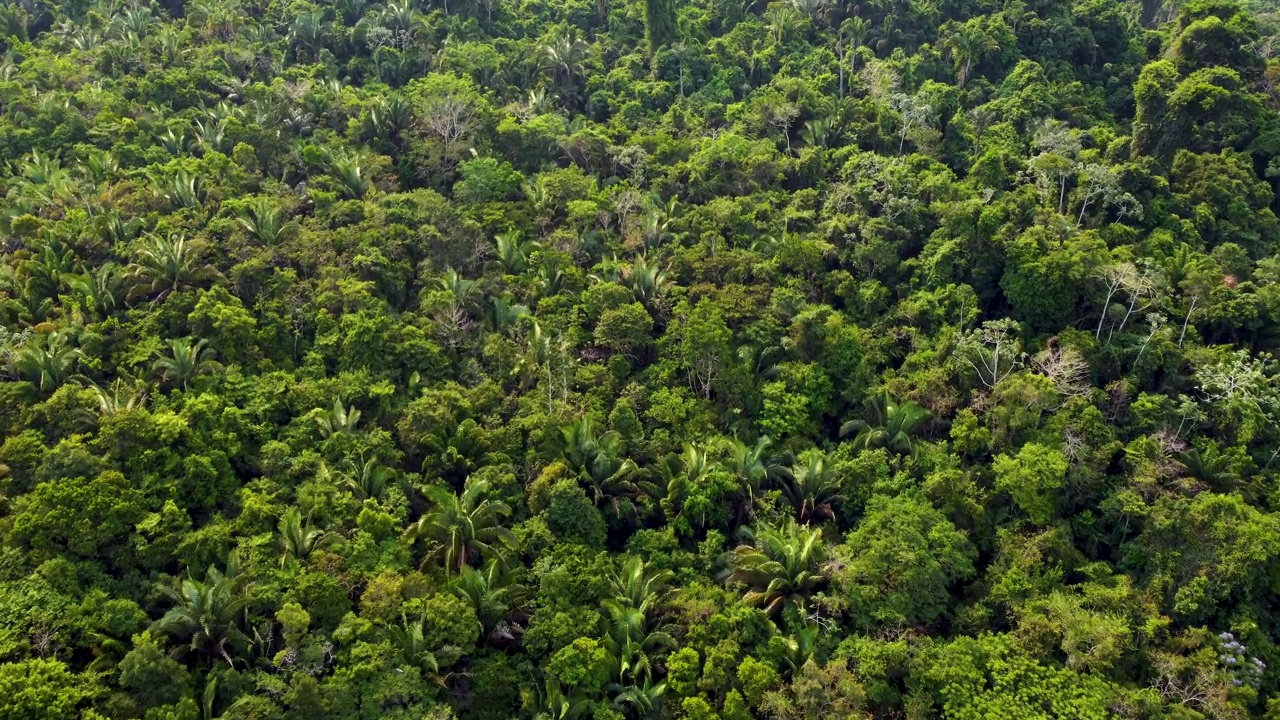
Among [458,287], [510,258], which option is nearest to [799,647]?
[458,287]

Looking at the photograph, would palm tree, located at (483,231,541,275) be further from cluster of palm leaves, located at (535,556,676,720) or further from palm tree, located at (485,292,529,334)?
cluster of palm leaves, located at (535,556,676,720)

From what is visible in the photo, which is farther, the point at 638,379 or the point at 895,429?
the point at 638,379

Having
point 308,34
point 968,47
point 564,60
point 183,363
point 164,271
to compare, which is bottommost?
point 183,363

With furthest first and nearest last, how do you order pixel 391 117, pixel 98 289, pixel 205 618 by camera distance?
pixel 391 117, pixel 98 289, pixel 205 618

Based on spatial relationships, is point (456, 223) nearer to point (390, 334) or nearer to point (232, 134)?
point (390, 334)

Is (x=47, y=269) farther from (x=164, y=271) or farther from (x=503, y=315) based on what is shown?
(x=503, y=315)

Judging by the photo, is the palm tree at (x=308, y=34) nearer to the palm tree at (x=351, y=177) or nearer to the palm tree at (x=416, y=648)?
the palm tree at (x=351, y=177)

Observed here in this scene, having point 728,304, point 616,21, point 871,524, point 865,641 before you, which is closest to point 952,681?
point 865,641

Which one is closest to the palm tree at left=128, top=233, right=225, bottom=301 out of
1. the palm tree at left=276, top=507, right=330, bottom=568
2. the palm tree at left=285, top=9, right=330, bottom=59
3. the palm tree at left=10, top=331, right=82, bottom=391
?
the palm tree at left=10, top=331, right=82, bottom=391
